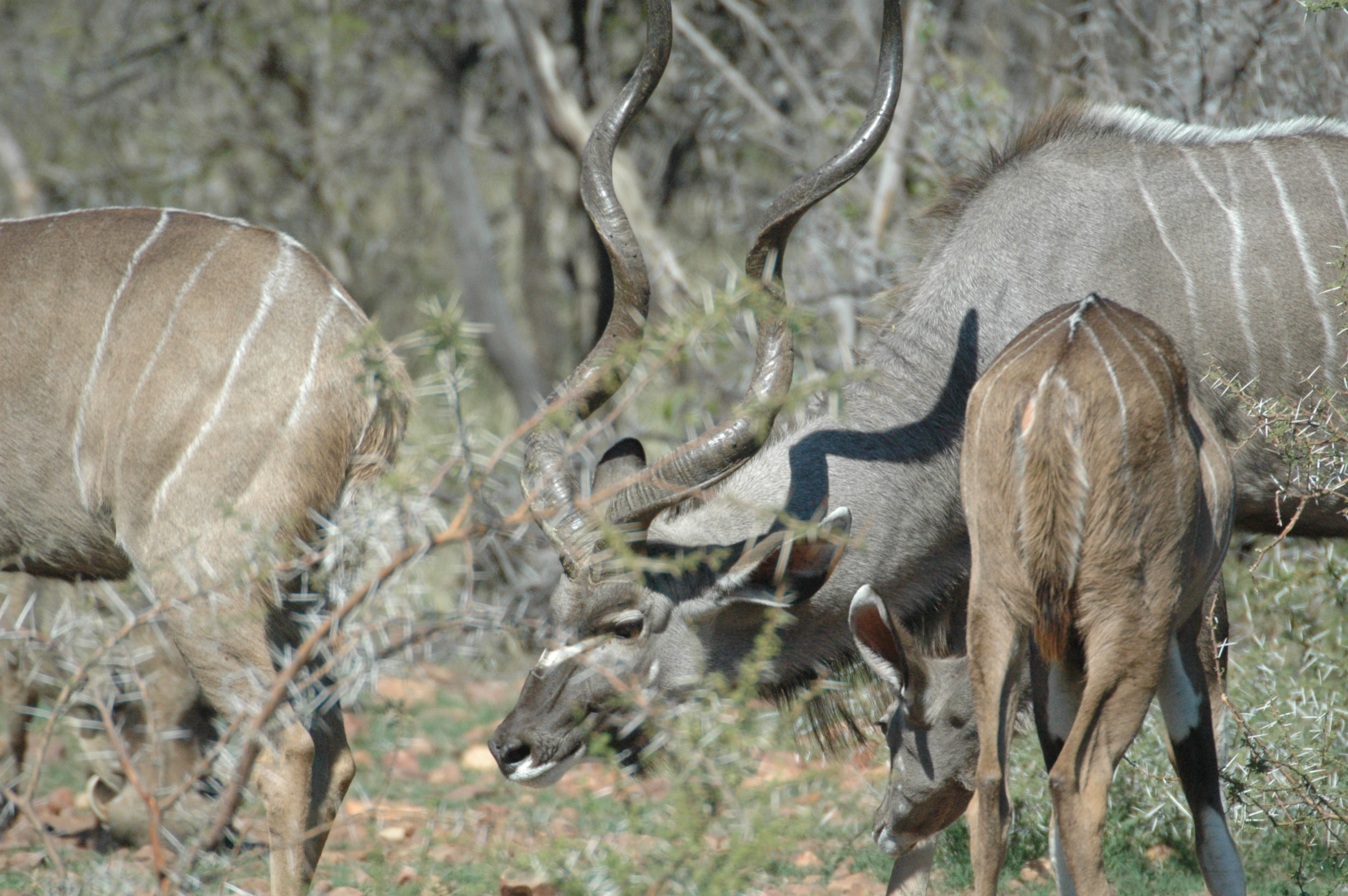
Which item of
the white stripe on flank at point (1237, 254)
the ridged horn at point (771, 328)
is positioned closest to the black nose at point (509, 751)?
the ridged horn at point (771, 328)

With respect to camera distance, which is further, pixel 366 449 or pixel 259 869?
pixel 259 869

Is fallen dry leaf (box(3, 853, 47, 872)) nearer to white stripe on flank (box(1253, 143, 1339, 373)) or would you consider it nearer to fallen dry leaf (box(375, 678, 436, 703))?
fallen dry leaf (box(375, 678, 436, 703))

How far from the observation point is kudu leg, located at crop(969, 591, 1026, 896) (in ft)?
8.25

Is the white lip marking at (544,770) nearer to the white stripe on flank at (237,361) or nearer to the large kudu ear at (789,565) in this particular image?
the large kudu ear at (789,565)

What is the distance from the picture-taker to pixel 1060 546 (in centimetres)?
244

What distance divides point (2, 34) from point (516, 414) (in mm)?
3907

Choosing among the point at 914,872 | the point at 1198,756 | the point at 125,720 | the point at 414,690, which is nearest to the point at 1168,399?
the point at 1198,756

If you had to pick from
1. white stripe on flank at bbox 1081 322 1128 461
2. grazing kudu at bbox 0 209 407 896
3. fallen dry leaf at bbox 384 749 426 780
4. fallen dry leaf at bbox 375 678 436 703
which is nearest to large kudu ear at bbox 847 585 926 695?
white stripe on flank at bbox 1081 322 1128 461

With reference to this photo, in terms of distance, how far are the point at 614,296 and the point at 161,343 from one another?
1098 mm

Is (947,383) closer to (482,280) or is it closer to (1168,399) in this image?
(1168,399)

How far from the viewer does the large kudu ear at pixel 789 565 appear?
3238 mm

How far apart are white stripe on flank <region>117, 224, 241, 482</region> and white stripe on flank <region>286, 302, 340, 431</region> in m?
0.33

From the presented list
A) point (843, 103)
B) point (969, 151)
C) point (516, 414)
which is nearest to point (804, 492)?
point (969, 151)

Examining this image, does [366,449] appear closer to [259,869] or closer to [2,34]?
[259,869]
